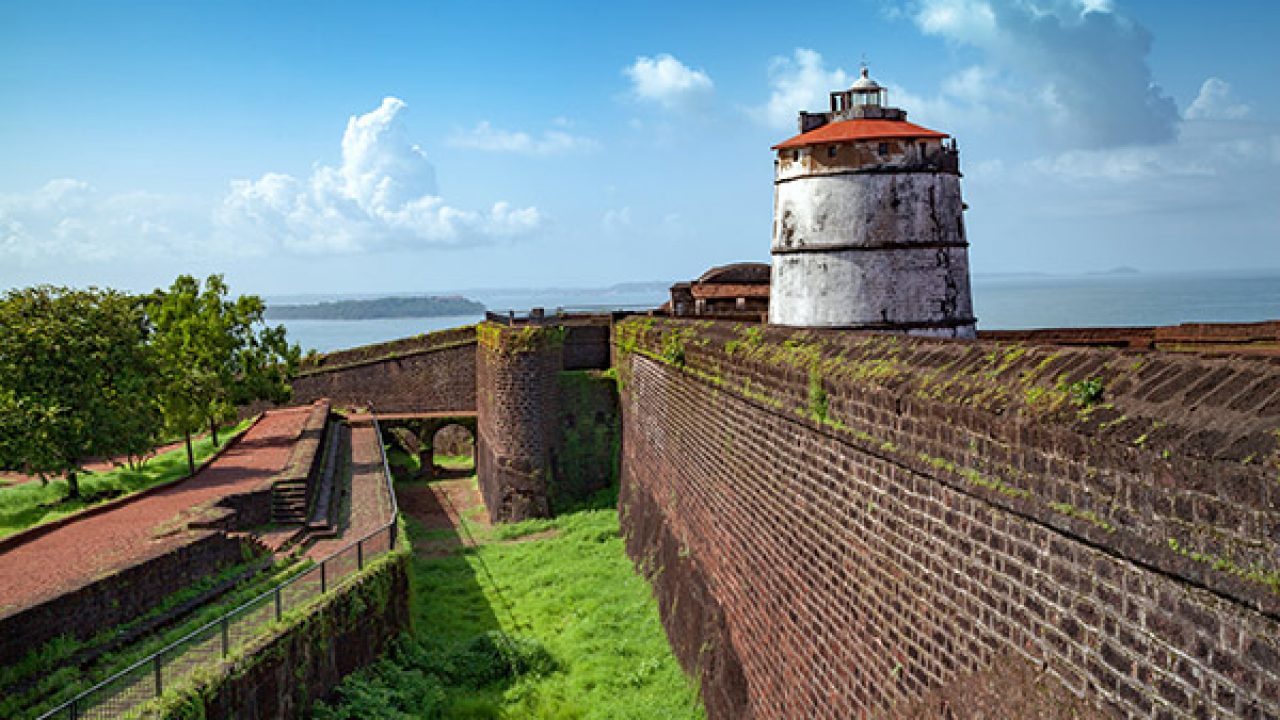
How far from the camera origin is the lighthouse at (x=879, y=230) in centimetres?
1329

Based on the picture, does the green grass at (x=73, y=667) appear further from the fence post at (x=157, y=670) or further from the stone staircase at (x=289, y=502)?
the stone staircase at (x=289, y=502)

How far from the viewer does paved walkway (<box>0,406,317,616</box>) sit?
39.5ft

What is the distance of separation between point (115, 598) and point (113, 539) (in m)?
4.09

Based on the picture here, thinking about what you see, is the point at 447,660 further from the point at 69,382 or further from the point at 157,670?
the point at 69,382

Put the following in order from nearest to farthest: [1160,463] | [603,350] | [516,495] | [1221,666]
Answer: [1221,666] < [1160,463] < [516,495] < [603,350]

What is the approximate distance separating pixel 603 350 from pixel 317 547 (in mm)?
12771

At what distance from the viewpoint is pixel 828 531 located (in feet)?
25.3

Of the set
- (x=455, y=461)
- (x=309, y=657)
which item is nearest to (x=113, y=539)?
(x=309, y=657)

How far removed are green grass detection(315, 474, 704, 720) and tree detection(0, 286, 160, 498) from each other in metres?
7.07

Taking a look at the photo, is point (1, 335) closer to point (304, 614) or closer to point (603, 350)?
point (304, 614)

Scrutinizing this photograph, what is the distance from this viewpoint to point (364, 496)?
798 inches

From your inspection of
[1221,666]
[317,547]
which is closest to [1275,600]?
[1221,666]

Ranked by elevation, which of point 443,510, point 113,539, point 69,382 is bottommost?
point 443,510

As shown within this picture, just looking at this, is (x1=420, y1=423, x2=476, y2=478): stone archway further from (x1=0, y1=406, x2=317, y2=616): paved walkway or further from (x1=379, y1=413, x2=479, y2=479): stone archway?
(x1=0, y1=406, x2=317, y2=616): paved walkway
